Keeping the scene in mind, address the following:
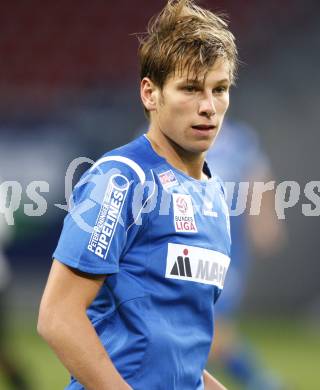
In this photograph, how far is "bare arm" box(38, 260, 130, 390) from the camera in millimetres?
2697

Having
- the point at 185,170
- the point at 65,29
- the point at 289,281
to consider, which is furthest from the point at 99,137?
the point at 185,170

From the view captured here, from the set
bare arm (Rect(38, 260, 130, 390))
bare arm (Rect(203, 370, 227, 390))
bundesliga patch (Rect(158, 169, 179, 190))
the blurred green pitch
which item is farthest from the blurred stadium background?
bare arm (Rect(38, 260, 130, 390))

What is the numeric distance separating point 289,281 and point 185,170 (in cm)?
796

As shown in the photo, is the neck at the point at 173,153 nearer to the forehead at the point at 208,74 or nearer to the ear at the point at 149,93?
the ear at the point at 149,93

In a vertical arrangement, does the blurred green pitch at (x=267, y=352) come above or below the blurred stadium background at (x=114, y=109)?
below

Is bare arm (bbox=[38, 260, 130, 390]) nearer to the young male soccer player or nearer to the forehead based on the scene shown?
the young male soccer player

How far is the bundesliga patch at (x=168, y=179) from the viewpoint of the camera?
300 centimetres

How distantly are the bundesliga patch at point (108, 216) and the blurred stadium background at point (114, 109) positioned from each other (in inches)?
280

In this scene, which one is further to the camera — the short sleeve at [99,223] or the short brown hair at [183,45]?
the short brown hair at [183,45]

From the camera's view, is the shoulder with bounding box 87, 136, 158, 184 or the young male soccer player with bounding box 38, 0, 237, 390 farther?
the shoulder with bounding box 87, 136, 158, 184

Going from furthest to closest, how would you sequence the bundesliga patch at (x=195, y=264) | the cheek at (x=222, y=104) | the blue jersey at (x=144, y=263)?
the cheek at (x=222, y=104) < the bundesliga patch at (x=195, y=264) < the blue jersey at (x=144, y=263)

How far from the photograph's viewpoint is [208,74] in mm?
2992

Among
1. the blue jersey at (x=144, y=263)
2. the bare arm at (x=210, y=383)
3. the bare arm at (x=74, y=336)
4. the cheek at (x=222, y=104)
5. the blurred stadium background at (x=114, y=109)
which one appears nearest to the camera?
the bare arm at (x=74, y=336)

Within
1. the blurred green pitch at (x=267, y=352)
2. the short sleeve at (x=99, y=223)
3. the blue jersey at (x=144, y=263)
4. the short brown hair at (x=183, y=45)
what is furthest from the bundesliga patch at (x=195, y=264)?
the blurred green pitch at (x=267, y=352)
